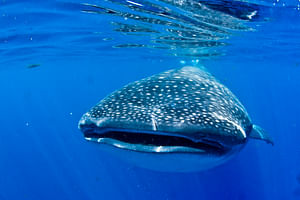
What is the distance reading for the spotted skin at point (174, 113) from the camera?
9.27ft

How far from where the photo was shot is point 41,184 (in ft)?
69.3

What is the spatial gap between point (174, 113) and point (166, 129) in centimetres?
38

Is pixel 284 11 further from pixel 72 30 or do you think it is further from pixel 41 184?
pixel 41 184

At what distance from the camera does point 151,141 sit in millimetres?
3043

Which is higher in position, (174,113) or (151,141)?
(174,113)

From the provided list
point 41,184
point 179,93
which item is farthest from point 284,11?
point 41,184

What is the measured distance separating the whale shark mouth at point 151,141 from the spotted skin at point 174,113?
0.08 metres

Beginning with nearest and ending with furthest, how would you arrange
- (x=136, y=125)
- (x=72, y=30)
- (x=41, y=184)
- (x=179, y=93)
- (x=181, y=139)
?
1. (x=136, y=125)
2. (x=181, y=139)
3. (x=179, y=93)
4. (x=72, y=30)
5. (x=41, y=184)

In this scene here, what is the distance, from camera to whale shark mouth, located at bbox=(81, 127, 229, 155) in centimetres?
273

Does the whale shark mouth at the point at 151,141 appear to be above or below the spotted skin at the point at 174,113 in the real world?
below

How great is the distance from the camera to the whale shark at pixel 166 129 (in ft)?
9.14

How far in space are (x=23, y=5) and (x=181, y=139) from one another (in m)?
6.74

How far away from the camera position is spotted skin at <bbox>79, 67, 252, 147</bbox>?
2.83 meters

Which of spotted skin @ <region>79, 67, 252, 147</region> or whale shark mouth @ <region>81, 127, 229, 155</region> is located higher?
spotted skin @ <region>79, 67, 252, 147</region>
